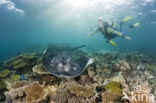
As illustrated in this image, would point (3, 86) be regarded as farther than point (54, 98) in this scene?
Yes

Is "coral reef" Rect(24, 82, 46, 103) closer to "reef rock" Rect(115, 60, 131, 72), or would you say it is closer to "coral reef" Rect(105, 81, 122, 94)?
"coral reef" Rect(105, 81, 122, 94)

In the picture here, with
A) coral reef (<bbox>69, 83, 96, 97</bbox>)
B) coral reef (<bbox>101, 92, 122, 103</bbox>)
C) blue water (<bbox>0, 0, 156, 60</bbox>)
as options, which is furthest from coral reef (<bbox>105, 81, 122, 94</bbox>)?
blue water (<bbox>0, 0, 156, 60</bbox>)

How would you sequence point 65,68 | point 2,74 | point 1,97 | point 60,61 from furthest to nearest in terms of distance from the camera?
point 2,74
point 1,97
point 60,61
point 65,68

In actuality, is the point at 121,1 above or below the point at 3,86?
above

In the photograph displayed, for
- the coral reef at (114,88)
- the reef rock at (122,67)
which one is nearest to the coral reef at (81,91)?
the coral reef at (114,88)

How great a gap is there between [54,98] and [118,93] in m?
2.01

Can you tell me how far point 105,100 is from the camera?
9.02 ft

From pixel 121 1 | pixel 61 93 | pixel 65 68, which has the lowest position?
pixel 61 93

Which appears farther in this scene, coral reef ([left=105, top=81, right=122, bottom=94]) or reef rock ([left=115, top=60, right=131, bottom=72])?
reef rock ([left=115, top=60, right=131, bottom=72])

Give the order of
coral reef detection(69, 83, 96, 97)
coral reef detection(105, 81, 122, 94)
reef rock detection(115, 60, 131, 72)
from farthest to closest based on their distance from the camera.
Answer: reef rock detection(115, 60, 131, 72) < coral reef detection(105, 81, 122, 94) < coral reef detection(69, 83, 96, 97)

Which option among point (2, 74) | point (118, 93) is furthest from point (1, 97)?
point (118, 93)

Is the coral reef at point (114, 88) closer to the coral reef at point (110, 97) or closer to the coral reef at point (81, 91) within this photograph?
the coral reef at point (110, 97)

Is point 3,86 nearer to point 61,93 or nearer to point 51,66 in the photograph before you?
point 51,66

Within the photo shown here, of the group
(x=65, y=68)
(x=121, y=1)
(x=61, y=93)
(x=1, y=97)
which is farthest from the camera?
(x=121, y=1)
